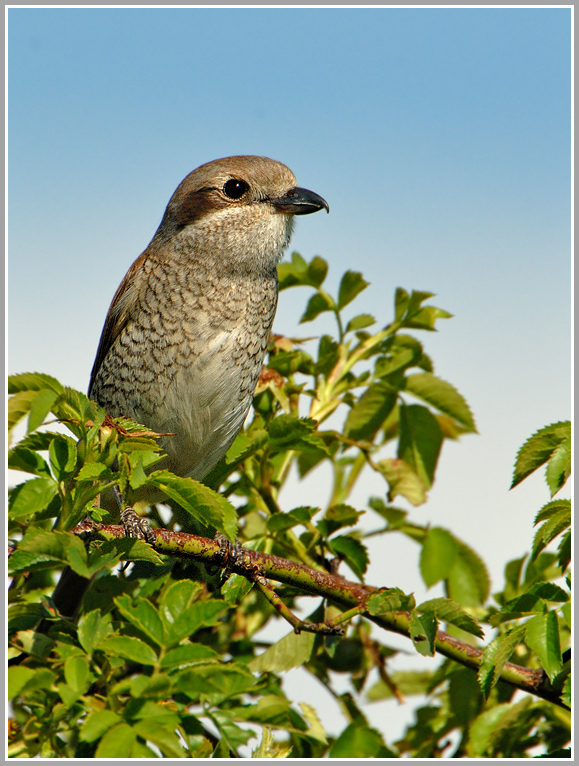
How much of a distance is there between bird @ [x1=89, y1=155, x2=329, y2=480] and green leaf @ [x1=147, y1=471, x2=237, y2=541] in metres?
1.21

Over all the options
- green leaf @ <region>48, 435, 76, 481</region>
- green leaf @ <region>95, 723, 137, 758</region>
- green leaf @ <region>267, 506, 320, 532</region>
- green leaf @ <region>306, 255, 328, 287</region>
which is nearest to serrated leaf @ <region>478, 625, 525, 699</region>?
green leaf @ <region>267, 506, 320, 532</region>

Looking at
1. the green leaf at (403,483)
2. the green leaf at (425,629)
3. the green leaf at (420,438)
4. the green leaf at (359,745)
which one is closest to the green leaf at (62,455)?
the green leaf at (425,629)

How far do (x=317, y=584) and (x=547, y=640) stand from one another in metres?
0.58

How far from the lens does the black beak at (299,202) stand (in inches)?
122

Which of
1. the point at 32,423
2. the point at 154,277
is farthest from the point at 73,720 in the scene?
the point at 154,277

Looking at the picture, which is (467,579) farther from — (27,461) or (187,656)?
(27,461)

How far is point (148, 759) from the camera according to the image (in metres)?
1.30

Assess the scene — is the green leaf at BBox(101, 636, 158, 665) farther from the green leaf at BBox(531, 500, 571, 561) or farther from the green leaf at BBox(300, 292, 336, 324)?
the green leaf at BBox(300, 292, 336, 324)

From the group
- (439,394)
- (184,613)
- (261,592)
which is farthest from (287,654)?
(439,394)

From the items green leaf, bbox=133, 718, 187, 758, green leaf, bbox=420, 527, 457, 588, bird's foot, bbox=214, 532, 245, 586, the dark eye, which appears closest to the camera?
green leaf, bbox=133, 718, 187, 758

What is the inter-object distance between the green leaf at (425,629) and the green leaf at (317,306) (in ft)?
4.24

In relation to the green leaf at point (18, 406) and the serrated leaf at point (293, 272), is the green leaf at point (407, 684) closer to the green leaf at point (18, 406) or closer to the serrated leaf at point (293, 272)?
the serrated leaf at point (293, 272)

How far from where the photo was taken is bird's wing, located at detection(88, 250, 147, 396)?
315 centimetres

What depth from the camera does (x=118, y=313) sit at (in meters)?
3.20
